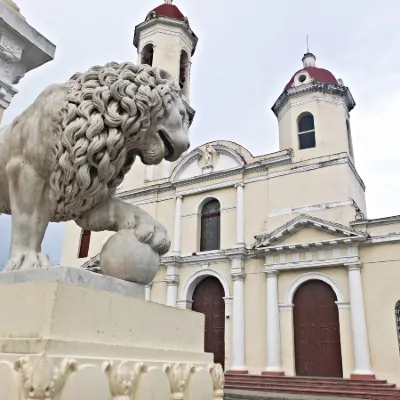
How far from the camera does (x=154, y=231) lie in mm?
1999

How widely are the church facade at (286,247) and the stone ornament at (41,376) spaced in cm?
1005

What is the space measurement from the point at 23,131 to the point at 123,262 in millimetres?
823

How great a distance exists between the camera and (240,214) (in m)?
13.6

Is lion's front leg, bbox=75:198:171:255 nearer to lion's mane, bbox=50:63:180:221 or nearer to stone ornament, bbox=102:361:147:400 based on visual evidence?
lion's mane, bbox=50:63:180:221

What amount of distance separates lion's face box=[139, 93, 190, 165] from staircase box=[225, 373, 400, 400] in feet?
31.4

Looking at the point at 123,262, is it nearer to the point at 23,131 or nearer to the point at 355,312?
the point at 23,131

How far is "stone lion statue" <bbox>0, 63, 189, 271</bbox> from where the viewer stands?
183cm

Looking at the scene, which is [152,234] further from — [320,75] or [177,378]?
[320,75]

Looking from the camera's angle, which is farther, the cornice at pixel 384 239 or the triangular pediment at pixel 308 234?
the triangular pediment at pixel 308 234

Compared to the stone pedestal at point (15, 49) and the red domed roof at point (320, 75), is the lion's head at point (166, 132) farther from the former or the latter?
the red domed roof at point (320, 75)

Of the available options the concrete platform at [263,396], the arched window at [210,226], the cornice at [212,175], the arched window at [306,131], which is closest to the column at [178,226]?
the cornice at [212,175]

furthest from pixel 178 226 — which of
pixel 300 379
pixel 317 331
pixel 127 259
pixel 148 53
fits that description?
pixel 127 259

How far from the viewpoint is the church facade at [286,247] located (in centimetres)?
1084

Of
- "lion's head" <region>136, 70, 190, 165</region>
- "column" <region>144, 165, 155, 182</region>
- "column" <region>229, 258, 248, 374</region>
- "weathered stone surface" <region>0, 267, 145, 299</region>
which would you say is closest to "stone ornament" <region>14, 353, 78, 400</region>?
"weathered stone surface" <region>0, 267, 145, 299</region>
